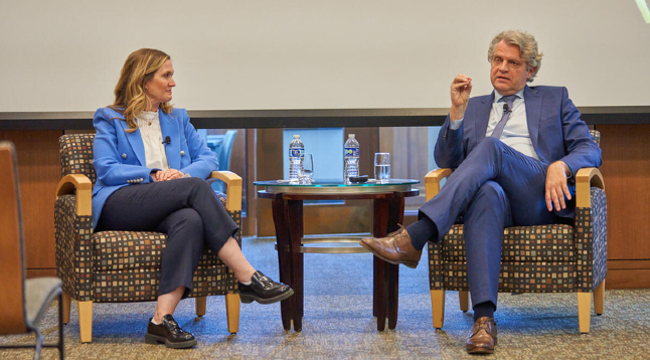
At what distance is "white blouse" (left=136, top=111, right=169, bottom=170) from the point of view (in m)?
2.47

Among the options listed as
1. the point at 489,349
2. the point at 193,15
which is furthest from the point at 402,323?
the point at 193,15

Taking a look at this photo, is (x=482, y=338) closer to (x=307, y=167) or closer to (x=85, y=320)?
(x=307, y=167)

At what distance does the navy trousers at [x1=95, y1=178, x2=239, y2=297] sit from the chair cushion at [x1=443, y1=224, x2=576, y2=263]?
3.16 feet

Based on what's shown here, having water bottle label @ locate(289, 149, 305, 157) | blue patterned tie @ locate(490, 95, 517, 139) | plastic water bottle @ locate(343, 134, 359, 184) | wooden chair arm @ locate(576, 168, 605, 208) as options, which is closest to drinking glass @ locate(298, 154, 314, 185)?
water bottle label @ locate(289, 149, 305, 157)

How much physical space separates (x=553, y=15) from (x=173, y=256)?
2163 mm

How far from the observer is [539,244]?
218cm

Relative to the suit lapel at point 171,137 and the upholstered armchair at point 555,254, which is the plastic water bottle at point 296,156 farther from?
the upholstered armchair at point 555,254

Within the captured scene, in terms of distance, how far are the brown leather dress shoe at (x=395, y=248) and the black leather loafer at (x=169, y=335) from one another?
0.67 metres

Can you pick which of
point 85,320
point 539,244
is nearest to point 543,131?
point 539,244

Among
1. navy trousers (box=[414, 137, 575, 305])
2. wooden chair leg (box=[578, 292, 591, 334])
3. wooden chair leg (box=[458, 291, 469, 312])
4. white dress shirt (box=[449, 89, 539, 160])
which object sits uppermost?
white dress shirt (box=[449, 89, 539, 160])

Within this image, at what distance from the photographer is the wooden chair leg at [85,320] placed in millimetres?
2123

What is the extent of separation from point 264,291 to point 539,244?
0.97m

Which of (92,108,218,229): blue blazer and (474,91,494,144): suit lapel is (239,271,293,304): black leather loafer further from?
(474,91,494,144): suit lapel

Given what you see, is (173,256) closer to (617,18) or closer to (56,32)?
(56,32)
